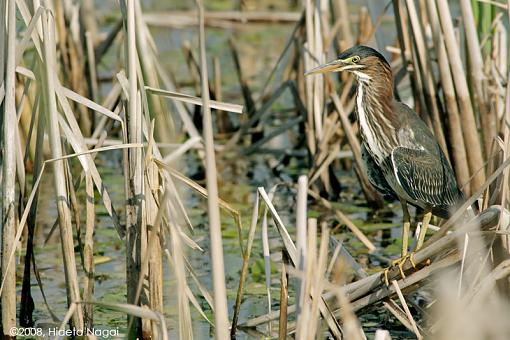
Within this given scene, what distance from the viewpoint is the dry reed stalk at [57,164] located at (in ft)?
13.0

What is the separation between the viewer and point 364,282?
168 inches

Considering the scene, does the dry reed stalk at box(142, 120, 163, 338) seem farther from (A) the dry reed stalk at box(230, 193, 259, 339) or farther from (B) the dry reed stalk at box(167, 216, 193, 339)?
(A) the dry reed stalk at box(230, 193, 259, 339)

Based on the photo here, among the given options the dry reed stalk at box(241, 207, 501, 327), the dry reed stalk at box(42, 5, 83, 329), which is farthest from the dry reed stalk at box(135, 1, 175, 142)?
the dry reed stalk at box(241, 207, 501, 327)

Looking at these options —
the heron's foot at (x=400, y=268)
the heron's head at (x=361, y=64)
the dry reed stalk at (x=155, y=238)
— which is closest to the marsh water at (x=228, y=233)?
the heron's foot at (x=400, y=268)

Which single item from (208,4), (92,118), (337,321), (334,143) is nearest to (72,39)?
(92,118)

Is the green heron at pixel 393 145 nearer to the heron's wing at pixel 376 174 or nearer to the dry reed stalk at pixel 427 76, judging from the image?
the heron's wing at pixel 376 174

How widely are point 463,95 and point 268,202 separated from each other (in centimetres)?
203

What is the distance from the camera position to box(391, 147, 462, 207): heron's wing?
194 inches

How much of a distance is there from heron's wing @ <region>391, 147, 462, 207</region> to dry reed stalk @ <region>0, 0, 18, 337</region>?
76.4 inches

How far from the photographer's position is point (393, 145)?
509 cm

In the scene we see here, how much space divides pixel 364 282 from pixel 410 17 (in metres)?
1.97

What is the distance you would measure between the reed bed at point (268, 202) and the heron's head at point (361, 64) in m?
0.58

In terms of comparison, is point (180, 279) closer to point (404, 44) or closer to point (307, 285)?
point (307, 285)

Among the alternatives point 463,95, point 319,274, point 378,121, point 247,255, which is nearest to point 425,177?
point 378,121
